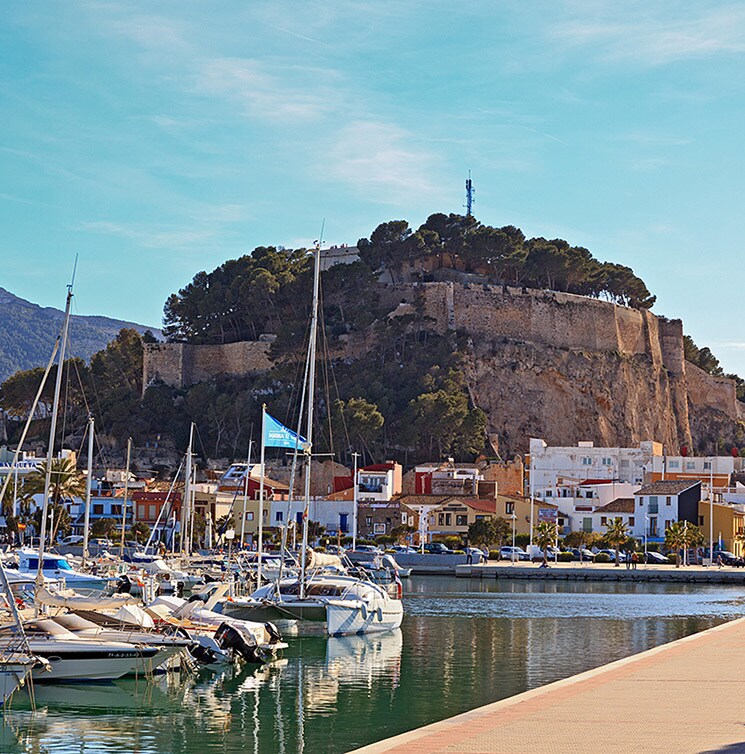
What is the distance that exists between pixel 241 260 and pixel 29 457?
26.4 meters

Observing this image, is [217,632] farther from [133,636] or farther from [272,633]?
[133,636]

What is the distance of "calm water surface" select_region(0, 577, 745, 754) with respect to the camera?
61.1 ft

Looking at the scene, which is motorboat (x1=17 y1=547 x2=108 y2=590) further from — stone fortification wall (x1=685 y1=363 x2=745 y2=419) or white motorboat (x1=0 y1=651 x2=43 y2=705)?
stone fortification wall (x1=685 y1=363 x2=745 y2=419)

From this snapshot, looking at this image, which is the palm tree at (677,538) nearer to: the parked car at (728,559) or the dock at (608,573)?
the dock at (608,573)

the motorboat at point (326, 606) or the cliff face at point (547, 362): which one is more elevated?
the cliff face at point (547, 362)

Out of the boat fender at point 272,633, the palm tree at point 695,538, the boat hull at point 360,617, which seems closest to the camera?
the boat fender at point 272,633

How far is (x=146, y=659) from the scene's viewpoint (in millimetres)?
22422

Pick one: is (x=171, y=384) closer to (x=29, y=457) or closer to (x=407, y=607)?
(x=29, y=457)

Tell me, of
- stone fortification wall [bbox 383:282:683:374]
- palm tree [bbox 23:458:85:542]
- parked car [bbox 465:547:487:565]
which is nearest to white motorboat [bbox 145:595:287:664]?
palm tree [bbox 23:458:85:542]

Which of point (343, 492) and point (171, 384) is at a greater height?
point (171, 384)

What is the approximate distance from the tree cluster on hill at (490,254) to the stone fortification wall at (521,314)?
2828mm

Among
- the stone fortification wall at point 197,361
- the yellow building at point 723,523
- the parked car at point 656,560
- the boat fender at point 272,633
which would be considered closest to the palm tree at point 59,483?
the stone fortification wall at point 197,361

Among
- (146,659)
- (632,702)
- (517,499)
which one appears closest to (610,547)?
(517,499)

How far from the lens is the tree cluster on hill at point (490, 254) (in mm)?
99031
